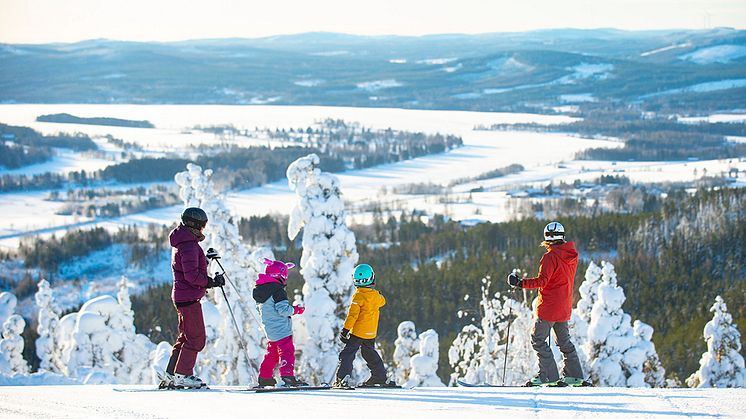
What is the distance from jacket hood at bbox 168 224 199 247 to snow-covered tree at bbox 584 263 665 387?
589 inches

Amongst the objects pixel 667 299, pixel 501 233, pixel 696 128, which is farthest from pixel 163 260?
pixel 696 128

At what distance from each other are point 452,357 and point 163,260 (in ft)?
200

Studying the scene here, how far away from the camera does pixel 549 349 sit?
11.4 meters

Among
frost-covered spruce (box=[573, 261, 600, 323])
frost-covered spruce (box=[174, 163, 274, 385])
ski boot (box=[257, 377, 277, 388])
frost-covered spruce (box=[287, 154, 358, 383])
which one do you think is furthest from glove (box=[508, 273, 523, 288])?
frost-covered spruce (box=[573, 261, 600, 323])

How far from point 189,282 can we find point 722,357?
20.4 m

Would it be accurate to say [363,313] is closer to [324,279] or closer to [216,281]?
[216,281]

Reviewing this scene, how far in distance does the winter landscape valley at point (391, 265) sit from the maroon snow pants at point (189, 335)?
0.43m

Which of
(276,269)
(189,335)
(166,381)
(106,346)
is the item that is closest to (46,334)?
(106,346)

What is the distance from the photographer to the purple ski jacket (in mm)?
10836

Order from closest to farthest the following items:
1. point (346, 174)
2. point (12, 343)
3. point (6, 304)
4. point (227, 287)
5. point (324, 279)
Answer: point (324, 279) < point (227, 287) < point (12, 343) < point (6, 304) < point (346, 174)

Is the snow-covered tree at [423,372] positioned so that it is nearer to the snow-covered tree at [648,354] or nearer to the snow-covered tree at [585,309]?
the snow-covered tree at [585,309]

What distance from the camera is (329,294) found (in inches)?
785

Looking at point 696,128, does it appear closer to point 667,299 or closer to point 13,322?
point 667,299

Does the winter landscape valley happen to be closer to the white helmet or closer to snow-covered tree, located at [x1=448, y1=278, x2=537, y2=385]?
snow-covered tree, located at [x1=448, y1=278, x2=537, y2=385]
